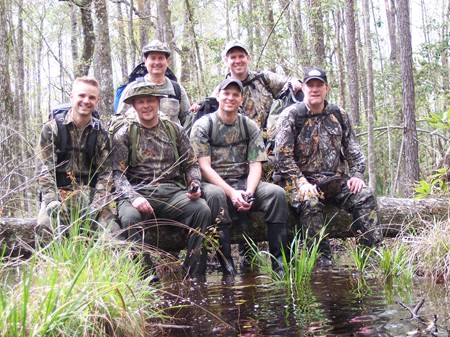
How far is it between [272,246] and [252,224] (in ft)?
1.72

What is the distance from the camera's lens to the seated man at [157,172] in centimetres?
545

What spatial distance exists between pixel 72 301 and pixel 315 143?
409 cm

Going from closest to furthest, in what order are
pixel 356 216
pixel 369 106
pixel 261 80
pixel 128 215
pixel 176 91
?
1. pixel 128 215
2. pixel 356 216
3. pixel 176 91
4. pixel 261 80
5. pixel 369 106

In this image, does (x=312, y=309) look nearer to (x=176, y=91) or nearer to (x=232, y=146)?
(x=232, y=146)

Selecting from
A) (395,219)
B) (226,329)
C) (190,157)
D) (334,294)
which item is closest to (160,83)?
(190,157)

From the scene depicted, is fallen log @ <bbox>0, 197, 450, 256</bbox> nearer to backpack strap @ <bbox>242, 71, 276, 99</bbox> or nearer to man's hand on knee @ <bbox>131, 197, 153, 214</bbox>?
man's hand on knee @ <bbox>131, 197, 153, 214</bbox>

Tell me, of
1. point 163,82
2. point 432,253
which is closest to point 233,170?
point 163,82

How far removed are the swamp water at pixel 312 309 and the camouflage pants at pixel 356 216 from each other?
822 millimetres

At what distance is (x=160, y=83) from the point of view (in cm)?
699

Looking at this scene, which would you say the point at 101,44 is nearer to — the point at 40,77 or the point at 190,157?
the point at 190,157

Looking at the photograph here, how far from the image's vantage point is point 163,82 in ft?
23.1

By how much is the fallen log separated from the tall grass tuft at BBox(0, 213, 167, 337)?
2159 mm

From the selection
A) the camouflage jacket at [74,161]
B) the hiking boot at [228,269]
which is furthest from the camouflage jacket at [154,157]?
the hiking boot at [228,269]

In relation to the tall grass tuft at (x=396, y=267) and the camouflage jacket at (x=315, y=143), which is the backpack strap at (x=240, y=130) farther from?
the tall grass tuft at (x=396, y=267)
